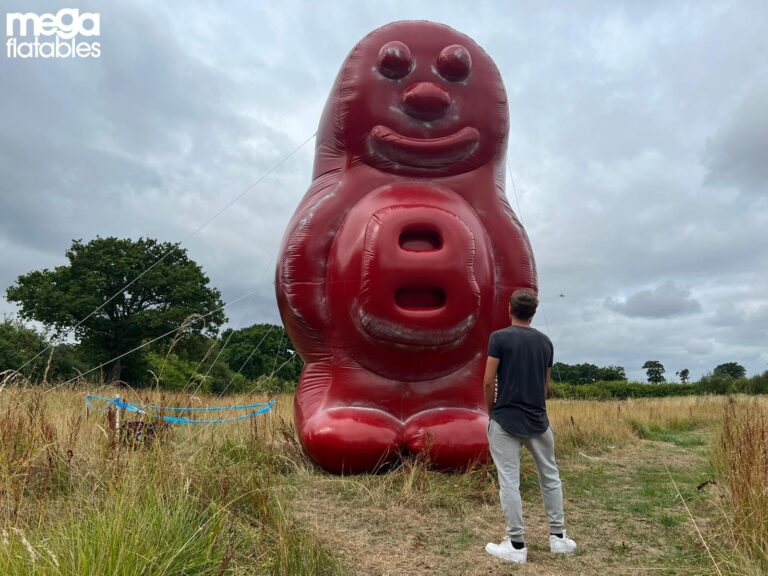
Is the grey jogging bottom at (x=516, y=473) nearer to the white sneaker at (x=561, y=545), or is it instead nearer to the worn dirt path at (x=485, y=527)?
the white sneaker at (x=561, y=545)

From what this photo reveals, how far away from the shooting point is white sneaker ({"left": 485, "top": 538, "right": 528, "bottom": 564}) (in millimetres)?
2934

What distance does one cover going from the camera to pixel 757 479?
2.90 metres

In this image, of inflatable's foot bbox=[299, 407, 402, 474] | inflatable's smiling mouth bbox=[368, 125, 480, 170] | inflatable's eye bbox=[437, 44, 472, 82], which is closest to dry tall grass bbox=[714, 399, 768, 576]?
inflatable's foot bbox=[299, 407, 402, 474]

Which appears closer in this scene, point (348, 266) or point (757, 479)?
point (757, 479)

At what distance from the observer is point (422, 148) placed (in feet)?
16.1

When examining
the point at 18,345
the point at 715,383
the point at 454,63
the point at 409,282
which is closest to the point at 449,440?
the point at 409,282

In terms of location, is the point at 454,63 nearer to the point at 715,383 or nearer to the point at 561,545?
the point at 561,545

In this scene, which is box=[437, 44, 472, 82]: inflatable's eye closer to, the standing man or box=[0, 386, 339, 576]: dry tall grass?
the standing man

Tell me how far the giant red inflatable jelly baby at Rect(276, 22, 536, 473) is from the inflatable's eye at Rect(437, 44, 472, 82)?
0.01m

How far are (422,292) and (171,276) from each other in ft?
63.7

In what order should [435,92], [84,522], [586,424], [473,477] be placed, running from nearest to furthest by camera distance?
1. [84,522]
2. [473,477]
3. [435,92]
4. [586,424]

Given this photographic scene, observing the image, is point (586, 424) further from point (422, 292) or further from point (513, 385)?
point (513, 385)

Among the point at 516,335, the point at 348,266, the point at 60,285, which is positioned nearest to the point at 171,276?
the point at 60,285

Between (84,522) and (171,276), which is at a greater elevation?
(171,276)
